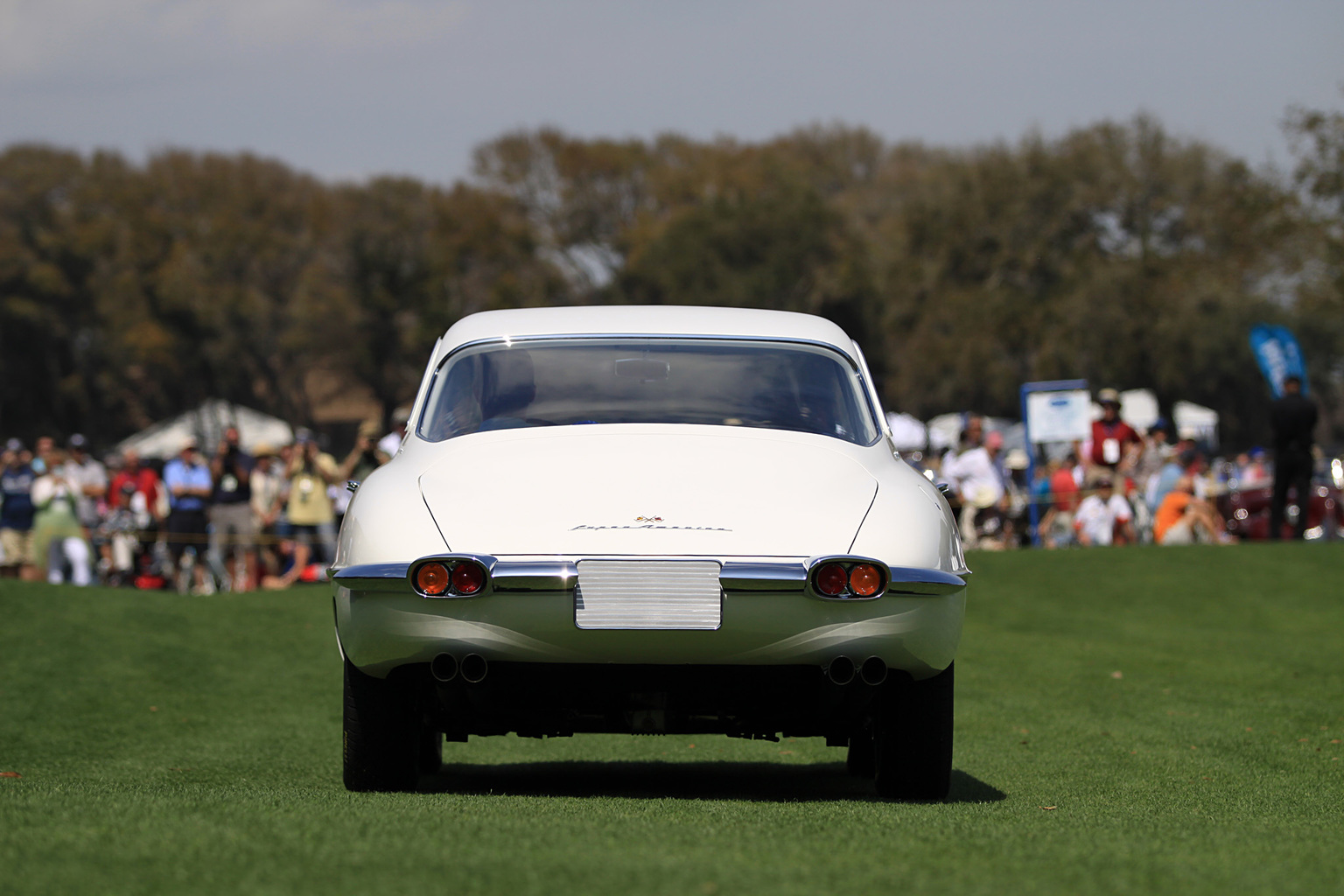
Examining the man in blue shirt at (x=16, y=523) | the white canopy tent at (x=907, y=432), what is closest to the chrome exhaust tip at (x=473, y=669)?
the man in blue shirt at (x=16, y=523)

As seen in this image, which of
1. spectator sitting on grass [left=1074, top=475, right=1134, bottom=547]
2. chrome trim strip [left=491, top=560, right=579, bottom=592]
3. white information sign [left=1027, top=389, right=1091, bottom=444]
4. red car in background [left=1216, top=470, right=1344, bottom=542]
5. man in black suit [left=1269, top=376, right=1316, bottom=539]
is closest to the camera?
chrome trim strip [left=491, top=560, right=579, bottom=592]

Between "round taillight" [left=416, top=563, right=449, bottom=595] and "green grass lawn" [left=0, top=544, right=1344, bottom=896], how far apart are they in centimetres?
66

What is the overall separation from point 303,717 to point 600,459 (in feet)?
15.3

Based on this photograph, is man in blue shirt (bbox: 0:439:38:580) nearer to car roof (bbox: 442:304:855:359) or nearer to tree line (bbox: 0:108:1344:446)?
car roof (bbox: 442:304:855:359)

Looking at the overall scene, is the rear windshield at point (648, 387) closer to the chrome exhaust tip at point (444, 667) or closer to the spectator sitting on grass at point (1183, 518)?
the chrome exhaust tip at point (444, 667)

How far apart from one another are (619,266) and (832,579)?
63635 mm

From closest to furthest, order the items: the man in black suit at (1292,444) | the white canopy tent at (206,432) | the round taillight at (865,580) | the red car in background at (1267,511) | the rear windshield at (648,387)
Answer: the round taillight at (865,580)
the rear windshield at (648,387)
the man in black suit at (1292,444)
the red car in background at (1267,511)
the white canopy tent at (206,432)

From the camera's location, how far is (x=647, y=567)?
4.79 metres

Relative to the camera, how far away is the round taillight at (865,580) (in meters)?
4.89

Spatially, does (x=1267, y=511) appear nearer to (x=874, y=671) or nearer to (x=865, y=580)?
(x=874, y=671)

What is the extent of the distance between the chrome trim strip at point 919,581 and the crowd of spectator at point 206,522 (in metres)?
13.8

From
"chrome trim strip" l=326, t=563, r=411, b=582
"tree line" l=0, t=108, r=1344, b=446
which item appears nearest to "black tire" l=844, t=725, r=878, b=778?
"chrome trim strip" l=326, t=563, r=411, b=582

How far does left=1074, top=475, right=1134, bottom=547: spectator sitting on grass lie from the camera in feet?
68.2

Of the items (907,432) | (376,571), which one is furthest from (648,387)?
(907,432)
